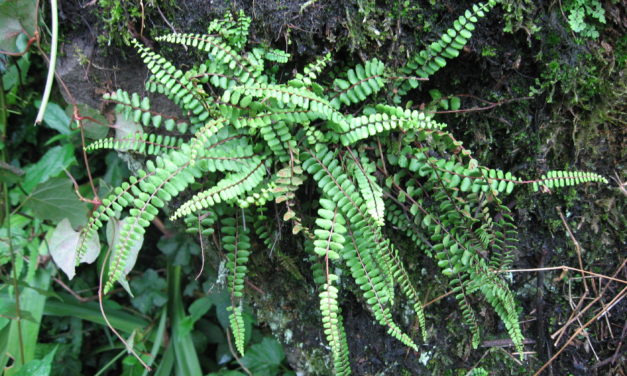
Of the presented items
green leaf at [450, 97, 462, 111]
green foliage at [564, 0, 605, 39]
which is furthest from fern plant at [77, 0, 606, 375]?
green foliage at [564, 0, 605, 39]

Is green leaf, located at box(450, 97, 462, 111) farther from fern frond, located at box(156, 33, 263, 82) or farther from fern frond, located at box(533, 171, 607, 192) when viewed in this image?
fern frond, located at box(156, 33, 263, 82)

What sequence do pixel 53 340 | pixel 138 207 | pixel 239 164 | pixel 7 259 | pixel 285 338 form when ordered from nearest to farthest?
1. pixel 138 207
2. pixel 239 164
3. pixel 285 338
4. pixel 7 259
5. pixel 53 340

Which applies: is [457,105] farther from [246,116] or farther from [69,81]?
[69,81]

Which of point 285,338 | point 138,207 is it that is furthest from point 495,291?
point 138,207

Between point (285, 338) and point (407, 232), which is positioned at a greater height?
point (407, 232)

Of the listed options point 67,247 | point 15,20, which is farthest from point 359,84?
point 15,20

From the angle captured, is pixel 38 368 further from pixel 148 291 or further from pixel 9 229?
pixel 148 291
